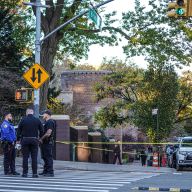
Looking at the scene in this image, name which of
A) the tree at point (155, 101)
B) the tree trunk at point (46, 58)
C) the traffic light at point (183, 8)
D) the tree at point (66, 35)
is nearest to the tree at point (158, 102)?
the tree at point (155, 101)

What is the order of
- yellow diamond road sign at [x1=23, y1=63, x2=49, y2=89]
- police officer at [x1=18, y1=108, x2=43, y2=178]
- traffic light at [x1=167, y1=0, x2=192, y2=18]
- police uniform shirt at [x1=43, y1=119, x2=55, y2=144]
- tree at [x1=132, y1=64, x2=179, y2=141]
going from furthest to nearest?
tree at [x1=132, y1=64, x2=179, y2=141]
yellow diamond road sign at [x1=23, y1=63, x2=49, y2=89]
traffic light at [x1=167, y1=0, x2=192, y2=18]
police uniform shirt at [x1=43, y1=119, x2=55, y2=144]
police officer at [x1=18, y1=108, x2=43, y2=178]

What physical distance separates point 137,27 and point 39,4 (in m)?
6.91

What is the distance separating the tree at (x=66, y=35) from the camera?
2438 centimetres

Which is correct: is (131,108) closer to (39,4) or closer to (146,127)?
(146,127)

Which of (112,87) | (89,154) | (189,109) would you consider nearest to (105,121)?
(112,87)

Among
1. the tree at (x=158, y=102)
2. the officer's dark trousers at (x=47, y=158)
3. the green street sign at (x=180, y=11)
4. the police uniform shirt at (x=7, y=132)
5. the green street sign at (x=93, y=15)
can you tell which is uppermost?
the green street sign at (x=93, y=15)

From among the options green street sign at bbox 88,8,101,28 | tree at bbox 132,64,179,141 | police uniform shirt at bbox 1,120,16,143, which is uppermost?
green street sign at bbox 88,8,101,28

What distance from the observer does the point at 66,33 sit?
26312 millimetres

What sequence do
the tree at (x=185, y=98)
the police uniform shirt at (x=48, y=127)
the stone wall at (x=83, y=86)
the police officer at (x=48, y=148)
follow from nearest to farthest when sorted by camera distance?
the police uniform shirt at (x=48, y=127)
the police officer at (x=48, y=148)
the tree at (x=185, y=98)
the stone wall at (x=83, y=86)

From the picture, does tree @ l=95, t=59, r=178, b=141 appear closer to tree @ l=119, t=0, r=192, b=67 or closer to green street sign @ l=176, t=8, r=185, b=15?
tree @ l=119, t=0, r=192, b=67

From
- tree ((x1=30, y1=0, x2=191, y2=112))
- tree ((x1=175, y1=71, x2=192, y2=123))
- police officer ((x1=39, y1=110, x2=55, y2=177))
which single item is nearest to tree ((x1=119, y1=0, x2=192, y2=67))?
tree ((x1=30, y1=0, x2=191, y2=112))

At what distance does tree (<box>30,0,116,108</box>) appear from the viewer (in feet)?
80.0

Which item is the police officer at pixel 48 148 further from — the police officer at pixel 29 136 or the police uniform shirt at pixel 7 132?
the police uniform shirt at pixel 7 132

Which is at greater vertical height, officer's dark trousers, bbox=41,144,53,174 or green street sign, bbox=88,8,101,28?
green street sign, bbox=88,8,101,28
